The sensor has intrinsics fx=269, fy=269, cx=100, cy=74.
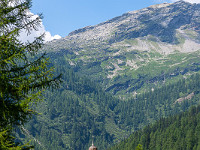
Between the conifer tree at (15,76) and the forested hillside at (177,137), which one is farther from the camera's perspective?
the forested hillside at (177,137)

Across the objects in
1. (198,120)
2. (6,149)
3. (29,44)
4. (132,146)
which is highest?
(29,44)

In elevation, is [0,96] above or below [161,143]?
above

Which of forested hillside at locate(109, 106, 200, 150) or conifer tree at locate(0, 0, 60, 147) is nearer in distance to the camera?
conifer tree at locate(0, 0, 60, 147)

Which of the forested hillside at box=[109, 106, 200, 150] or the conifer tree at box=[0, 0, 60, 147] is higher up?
the conifer tree at box=[0, 0, 60, 147]

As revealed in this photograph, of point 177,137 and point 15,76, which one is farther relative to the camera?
point 177,137

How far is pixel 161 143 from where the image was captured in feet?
607

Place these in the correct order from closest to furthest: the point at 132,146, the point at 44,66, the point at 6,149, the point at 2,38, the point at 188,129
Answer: the point at 6,149 < the point at 2,38 < the point at 44,66 < the point at 188,129 < the point at 132,146

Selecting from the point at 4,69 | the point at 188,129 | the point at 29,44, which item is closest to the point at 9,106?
the point at 4,69

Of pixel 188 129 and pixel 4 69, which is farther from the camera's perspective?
pixel 188 129

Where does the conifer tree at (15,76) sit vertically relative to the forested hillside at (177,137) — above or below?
above

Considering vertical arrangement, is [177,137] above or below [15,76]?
below

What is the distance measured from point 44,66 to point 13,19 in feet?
11.3

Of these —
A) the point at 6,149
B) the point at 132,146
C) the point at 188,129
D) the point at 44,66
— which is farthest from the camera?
the point at 132,146

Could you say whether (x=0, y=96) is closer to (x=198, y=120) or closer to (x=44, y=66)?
(x=44, y=66)
